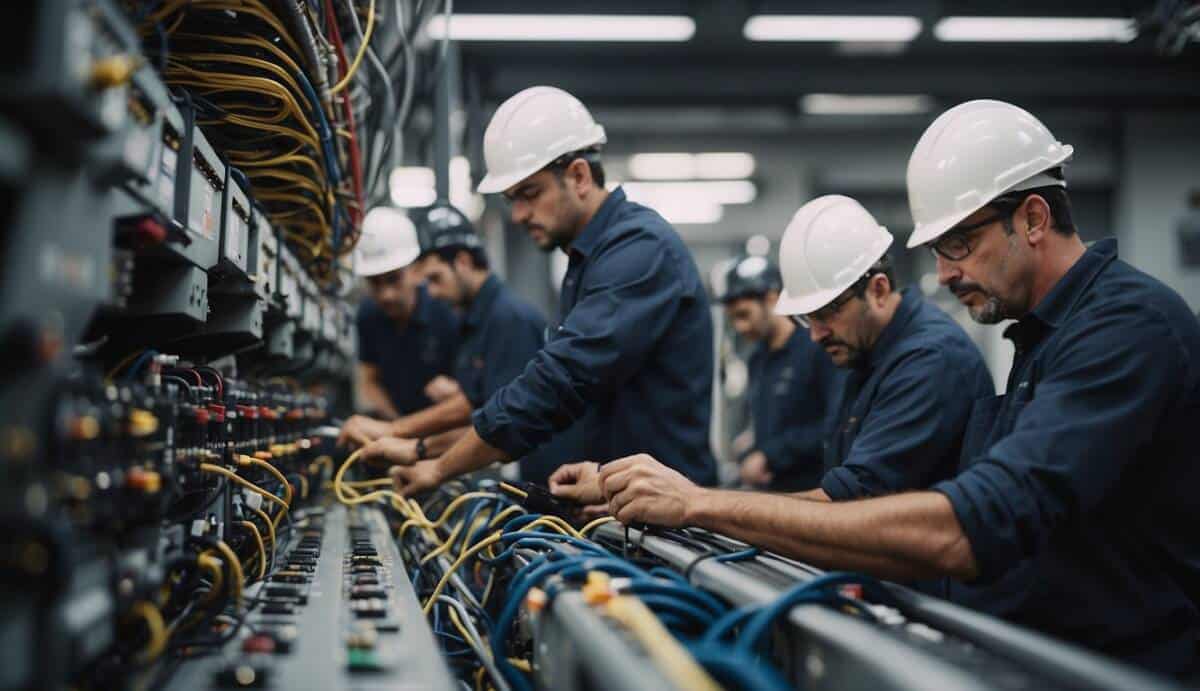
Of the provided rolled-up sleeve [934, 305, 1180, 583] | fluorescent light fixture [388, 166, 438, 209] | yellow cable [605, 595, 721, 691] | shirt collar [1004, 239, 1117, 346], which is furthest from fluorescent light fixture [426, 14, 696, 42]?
yellow cable [605, 595, 721, 691]

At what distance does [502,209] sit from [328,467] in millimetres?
4104

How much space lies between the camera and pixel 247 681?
104 centimetres

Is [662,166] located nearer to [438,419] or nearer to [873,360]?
[438,419]

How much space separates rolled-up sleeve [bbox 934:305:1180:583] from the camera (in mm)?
1295

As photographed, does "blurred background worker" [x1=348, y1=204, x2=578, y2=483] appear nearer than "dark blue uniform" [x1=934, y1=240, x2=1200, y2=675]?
No

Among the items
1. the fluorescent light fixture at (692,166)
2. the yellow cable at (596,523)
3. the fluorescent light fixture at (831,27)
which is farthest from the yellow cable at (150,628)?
the fluorescent light fixture at (692,166)

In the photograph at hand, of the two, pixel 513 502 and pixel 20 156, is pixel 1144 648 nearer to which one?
pixel 513 502

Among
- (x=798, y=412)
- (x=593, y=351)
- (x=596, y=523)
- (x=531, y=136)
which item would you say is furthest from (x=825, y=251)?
(x=798, y=412)

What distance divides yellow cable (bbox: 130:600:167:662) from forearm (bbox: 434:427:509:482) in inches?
43.6

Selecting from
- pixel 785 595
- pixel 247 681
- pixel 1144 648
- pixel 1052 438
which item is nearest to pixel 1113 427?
pixel 1052 438

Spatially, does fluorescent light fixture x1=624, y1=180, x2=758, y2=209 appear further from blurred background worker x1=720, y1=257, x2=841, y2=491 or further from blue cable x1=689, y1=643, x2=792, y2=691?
blue cable x1=689, y1=643, x2=792, y2=691

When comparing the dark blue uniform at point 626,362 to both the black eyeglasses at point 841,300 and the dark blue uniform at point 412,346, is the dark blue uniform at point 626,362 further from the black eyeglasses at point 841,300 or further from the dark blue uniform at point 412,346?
the dark blue uniform at point 412,346

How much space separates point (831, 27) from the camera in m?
5.36

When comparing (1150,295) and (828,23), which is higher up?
(828,23)
